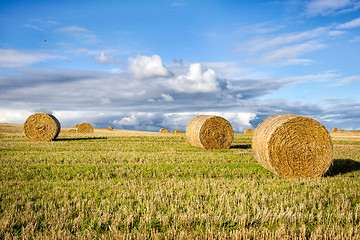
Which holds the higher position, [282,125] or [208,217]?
[282,125]

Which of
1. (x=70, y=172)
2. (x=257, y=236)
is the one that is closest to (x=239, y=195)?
(x=257, y=236)

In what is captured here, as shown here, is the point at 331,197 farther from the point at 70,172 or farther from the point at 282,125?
the point at 70,172

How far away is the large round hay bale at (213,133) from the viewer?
639 inches

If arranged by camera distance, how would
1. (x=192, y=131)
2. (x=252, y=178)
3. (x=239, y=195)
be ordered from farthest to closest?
(x=192, y=131) → (x=252, y=178) → (x=239, y=195)

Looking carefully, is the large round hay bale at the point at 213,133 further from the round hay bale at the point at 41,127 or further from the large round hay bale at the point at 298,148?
the round hay bale at the point at 41,127

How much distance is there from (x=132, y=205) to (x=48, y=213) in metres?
1.54

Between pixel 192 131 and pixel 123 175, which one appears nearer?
pixel 123 175

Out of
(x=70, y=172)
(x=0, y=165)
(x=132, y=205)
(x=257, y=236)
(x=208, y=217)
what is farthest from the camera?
(x=0, y=165)

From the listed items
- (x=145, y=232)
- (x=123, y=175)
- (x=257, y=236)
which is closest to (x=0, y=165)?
(x=123, y=175)

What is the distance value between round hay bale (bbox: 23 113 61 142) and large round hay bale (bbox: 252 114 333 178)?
60.9 feet

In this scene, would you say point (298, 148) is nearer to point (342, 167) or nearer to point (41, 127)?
point (342, 167)

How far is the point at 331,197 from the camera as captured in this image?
20.9 feet

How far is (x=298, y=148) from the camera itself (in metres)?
9.49

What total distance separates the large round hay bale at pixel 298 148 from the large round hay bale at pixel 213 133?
6.73 meters
